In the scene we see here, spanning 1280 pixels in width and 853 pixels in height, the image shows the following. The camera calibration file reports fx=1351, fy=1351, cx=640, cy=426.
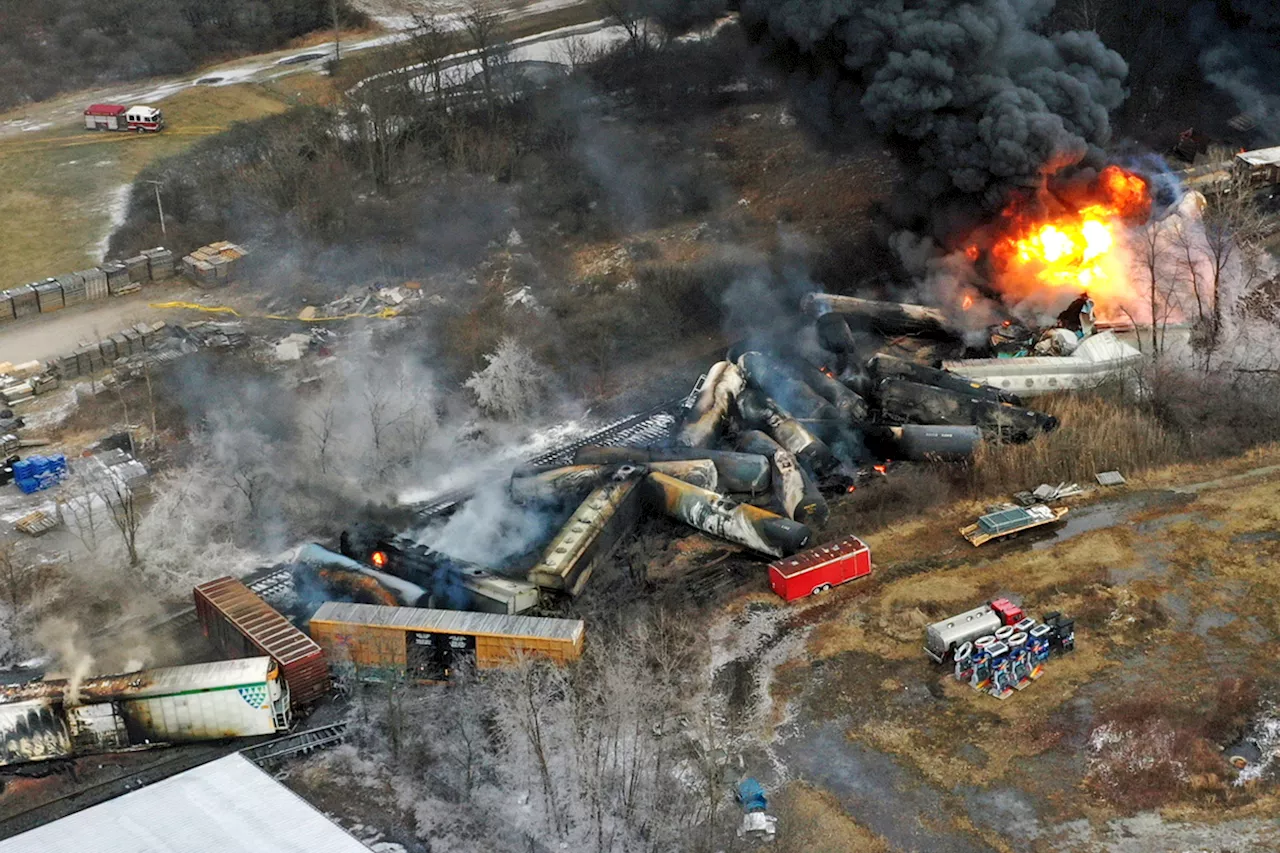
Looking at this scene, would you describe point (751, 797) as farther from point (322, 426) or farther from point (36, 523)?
point (36, 523)

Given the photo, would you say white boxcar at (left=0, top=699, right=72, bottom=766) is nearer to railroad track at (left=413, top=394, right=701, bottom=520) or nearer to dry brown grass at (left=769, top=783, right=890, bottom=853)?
railroad track at (left=413, top=394, right=701, bottom=520)

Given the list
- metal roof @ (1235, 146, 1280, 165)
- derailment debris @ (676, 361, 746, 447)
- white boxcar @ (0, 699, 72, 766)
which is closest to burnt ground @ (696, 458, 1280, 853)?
derailment debris @ (676, 361, 746, 447)

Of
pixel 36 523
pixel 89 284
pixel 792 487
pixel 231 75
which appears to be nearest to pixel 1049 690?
pixel 792 487

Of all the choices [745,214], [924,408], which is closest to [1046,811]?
[924,408]

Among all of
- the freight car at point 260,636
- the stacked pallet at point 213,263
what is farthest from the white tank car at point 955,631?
the stacked pallet at point 213,263

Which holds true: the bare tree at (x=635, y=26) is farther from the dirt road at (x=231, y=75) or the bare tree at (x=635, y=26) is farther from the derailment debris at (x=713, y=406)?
the derailment debris at (x=713, y=406)

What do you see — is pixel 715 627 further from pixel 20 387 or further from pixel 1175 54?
pixel 1175 54
